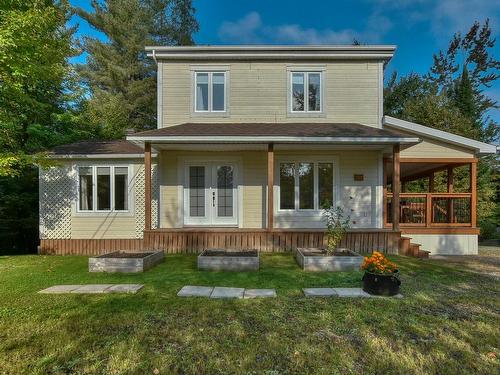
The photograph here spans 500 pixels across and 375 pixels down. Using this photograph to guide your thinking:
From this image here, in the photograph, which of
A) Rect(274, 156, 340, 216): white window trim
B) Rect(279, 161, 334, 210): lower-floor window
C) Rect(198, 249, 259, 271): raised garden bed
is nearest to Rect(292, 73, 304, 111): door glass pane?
Rect(274, 156, 340, 216): white window trim

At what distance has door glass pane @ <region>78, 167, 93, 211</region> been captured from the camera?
9500mm

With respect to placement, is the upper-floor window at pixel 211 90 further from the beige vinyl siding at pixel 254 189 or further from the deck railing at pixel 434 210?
the deck railing at pixel 434 210

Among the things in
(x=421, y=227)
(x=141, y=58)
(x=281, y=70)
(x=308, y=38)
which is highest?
(x=308, y=38)

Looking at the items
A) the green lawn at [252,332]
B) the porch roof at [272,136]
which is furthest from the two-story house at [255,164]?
the green lawn at [252,332]

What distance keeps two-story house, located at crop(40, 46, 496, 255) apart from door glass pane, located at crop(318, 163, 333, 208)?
34 millimetres

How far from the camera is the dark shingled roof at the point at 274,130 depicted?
8273 millimetres

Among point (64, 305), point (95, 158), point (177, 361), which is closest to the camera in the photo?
point (177, 361)

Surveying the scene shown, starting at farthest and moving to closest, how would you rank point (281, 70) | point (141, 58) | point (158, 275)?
point (141, 58), point (281, 70), point (158, 275)

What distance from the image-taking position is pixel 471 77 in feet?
82.1

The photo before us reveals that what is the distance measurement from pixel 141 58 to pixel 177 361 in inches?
897

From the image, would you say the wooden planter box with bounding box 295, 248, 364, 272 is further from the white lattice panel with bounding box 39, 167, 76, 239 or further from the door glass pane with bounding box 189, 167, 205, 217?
the white lattice panel with bounding box 39, 167, 76, 239

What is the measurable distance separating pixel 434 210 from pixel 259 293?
8350mm

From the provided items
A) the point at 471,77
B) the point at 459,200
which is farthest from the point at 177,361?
the point at 471,77

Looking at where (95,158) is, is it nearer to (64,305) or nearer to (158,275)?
(158,275)
